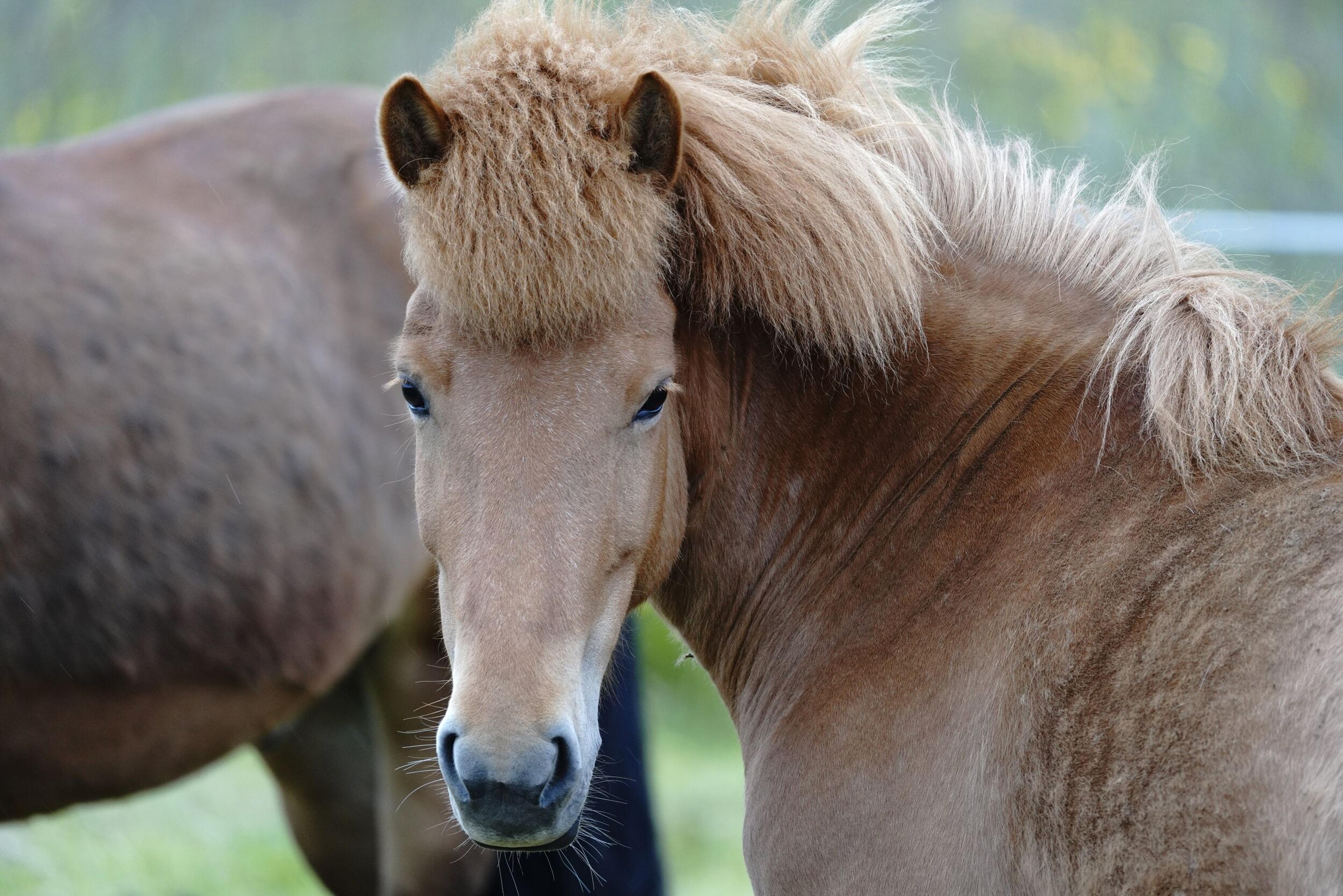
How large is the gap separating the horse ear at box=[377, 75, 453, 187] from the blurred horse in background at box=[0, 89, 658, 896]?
195 cm

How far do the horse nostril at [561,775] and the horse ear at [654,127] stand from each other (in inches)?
38.6

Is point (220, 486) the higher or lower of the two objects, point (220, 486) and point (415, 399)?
the lower

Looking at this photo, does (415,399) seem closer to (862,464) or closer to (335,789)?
(862,464)

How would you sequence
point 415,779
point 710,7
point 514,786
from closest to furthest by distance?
point 514,786 → point 415,779 → point 710,7

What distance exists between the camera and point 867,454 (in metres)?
2.23

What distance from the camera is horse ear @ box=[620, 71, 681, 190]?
1.93 m

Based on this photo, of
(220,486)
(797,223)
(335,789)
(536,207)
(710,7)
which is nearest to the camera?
(536,207)

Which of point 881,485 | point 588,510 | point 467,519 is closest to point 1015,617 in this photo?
point 881,485

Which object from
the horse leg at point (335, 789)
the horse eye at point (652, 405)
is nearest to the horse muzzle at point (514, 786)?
the horse eye at point (652, 405)

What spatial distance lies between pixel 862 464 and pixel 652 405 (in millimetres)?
473

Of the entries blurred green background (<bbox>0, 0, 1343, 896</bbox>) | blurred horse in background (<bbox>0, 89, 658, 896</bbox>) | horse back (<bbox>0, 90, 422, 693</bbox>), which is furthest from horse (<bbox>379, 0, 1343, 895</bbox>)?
blurred green background (<bbox>0, 0, 1343, 896</bbox>)

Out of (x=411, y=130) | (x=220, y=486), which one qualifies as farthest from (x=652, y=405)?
(x=220, y=486)

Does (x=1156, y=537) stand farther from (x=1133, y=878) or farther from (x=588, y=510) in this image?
(x=588, y=510)

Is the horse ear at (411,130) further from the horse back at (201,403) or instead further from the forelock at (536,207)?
the horse back at (201,403)
